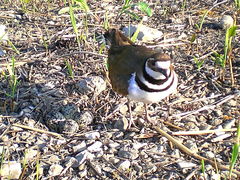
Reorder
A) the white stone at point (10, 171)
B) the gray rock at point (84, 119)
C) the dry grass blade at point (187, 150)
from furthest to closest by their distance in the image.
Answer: the gray rock at point (84, 119)
the dry grass blade at point (187, 150)
the white stone at point (10, 171)

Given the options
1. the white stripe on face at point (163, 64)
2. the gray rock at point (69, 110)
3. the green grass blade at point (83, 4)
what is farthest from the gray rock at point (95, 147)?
the green grass blade at point (83, 4)

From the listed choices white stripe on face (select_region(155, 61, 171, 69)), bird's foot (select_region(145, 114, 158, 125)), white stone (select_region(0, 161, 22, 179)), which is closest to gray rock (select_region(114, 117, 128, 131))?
bird's foot (select_region(145, 114, 158, 125))

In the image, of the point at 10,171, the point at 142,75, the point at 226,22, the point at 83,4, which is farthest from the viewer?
the point at 226,22

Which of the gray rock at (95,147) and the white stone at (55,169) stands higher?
the gray rock at (95,147)

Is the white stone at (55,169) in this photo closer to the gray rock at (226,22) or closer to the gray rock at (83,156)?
the gray rock at (83,156)

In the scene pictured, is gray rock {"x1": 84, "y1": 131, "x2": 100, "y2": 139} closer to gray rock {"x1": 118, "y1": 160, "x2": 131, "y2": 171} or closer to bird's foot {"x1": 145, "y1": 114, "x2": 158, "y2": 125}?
gray rock {"x1": 118, "y1": 160, "x2": 131, "y2": 171}

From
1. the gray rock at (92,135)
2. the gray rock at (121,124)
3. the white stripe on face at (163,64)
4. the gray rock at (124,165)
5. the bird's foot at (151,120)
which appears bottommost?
the gray rock at (124,165)

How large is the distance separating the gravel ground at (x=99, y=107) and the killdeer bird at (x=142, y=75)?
1.09 feet

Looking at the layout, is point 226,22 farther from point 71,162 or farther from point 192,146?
point 71,162

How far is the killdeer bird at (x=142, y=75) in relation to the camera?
401cm

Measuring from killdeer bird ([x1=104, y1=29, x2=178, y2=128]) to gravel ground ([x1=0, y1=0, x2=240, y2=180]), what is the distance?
33 centimetres

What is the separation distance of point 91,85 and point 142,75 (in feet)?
2.35

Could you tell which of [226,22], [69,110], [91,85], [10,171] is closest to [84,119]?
[69,110]

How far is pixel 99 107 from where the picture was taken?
14.8 feet
